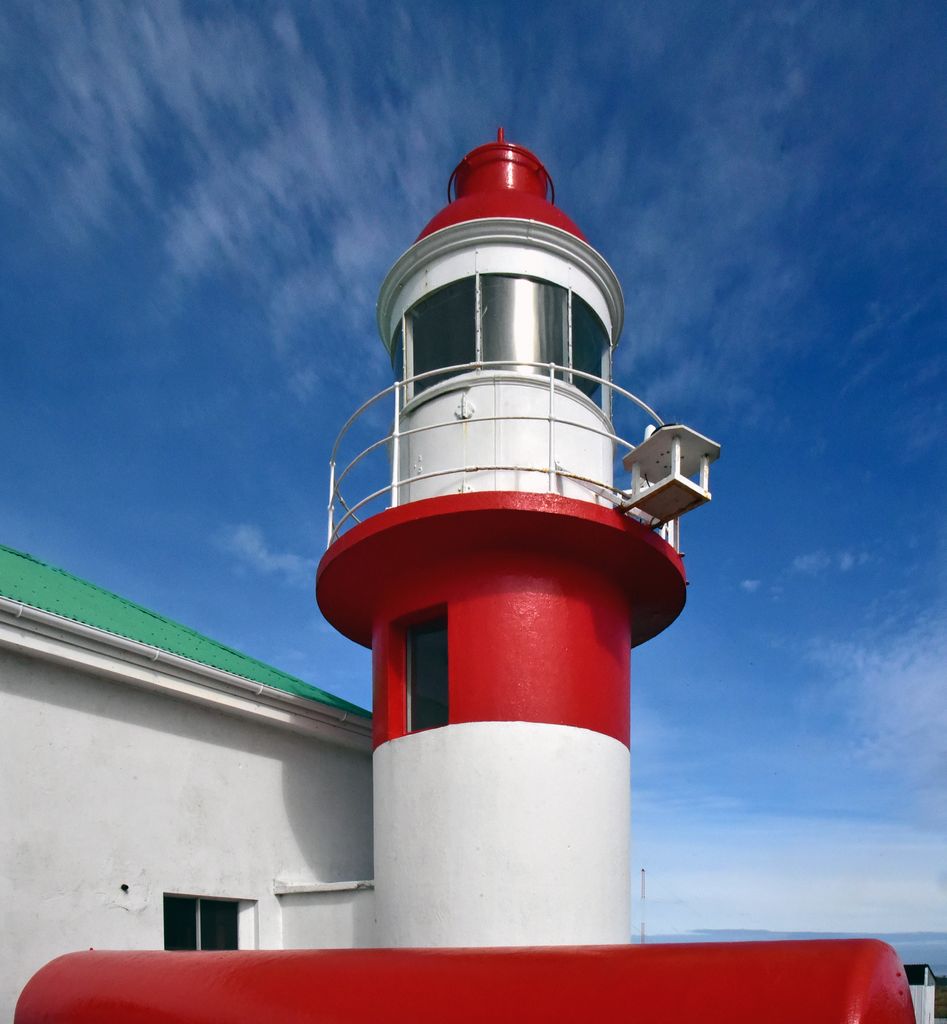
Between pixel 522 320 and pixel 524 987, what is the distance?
24.8 ft

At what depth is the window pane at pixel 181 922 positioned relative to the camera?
10.2 m

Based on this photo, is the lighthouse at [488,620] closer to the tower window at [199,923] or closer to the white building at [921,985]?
the tower window at [199,923]

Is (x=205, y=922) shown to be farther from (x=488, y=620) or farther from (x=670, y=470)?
(x=670, y=470)

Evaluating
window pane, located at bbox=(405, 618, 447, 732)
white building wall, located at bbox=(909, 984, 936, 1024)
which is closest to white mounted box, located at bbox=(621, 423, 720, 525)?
window pane, located at bbox=(405, 618, 447, 732)

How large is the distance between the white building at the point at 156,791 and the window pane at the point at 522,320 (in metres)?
4.78

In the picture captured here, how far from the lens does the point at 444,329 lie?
11.7 meters

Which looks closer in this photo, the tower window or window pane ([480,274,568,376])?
the tower window

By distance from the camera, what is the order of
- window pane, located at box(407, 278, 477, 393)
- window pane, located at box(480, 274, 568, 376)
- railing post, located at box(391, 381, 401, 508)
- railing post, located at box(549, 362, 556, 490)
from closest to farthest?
railing post, located at box(549, 362, 556, 490)
railing post, located at box(391, 381, 401, 508)
window pane, located at box(480, 274, 568, 376)
window pane, located at box(407, 278, 477, 393)

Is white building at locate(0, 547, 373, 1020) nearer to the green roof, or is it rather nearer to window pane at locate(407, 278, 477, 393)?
the green roof

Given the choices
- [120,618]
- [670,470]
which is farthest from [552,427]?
[120,618]

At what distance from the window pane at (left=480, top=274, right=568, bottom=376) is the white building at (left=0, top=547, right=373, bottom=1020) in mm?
4785

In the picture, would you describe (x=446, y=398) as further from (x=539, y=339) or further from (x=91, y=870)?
(x=91, y=870)

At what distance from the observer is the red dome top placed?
1189 centimetres

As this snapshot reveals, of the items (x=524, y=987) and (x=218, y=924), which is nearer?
(x=524, y=987)
